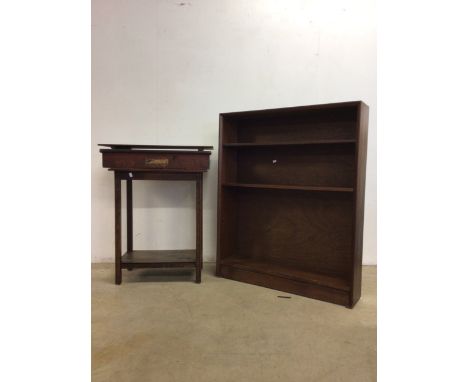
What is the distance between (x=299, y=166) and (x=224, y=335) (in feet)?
4.50

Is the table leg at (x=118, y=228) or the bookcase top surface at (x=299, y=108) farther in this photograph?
the table leg at (x=118, y=228)

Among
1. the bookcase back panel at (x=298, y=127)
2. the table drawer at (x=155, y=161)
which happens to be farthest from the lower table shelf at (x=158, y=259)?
the bookcase back panel at (x=298, y=127)

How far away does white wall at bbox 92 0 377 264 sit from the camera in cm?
254

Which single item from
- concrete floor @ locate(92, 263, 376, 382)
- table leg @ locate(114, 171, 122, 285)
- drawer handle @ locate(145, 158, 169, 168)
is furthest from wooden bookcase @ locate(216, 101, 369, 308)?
table leg @ locate(114, 171, 122, 285)

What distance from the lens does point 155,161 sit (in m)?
2.15

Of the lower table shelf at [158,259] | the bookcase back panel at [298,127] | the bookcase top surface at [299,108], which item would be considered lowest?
the lower table shelf at [158,259]

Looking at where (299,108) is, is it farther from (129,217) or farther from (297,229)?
(129,217)

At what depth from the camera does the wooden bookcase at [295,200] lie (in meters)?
1.99

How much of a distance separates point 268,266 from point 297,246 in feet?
0.91

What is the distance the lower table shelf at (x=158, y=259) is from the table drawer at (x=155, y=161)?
2.27 ft

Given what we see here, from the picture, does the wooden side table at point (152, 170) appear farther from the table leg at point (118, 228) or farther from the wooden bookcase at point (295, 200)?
the wooden bookcase at point (295, 200)

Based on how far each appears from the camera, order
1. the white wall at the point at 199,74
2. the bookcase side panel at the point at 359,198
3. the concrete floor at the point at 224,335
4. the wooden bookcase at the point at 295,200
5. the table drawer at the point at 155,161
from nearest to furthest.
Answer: the concrete floor at the point at 224,335 < the bookcase side panel at the point at 359,198 < the wooden bookcase at the point at 295,200 < the table drawer at the point at 155,161 < the white wall at the point at 199,74

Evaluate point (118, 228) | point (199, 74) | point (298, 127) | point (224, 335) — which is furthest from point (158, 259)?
point (199, 74)
